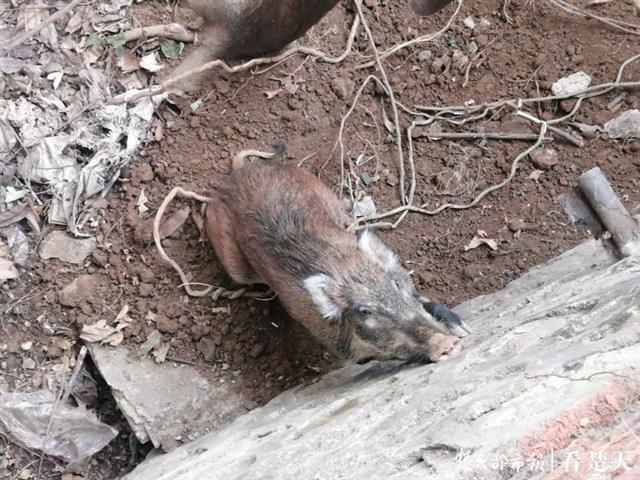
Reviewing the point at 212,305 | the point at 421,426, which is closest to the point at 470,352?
the point at 421,426

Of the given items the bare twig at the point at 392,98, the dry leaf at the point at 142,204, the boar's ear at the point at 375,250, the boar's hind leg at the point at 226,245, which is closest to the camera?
the boar's ear at the point at 375,250

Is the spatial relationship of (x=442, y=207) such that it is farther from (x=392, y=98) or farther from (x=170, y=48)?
(x=170, y=48)

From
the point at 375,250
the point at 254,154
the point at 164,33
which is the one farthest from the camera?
the point at 164,33

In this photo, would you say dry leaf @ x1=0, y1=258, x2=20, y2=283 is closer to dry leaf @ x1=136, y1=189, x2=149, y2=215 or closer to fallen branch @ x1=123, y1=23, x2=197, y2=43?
dry leaf @ x1=136, y1=189, x2=149, y2=215

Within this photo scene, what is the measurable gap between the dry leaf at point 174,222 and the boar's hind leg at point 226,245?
0.21m

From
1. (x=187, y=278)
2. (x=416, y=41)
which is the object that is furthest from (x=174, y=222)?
(x=416, y=41)

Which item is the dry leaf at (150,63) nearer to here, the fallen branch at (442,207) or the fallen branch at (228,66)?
the fallen branch at (228,66)

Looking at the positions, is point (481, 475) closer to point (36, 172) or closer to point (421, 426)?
point (421, 426)

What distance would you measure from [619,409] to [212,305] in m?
3.01

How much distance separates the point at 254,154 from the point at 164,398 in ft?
5.65

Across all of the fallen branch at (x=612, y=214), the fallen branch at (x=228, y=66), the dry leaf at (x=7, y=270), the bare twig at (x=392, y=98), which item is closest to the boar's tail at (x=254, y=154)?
the fallen branch at (x=228, y=66)

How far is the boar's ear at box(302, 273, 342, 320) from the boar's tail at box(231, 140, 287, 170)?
1101 millimetres

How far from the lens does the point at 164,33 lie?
4.57m

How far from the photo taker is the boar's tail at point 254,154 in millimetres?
4430
